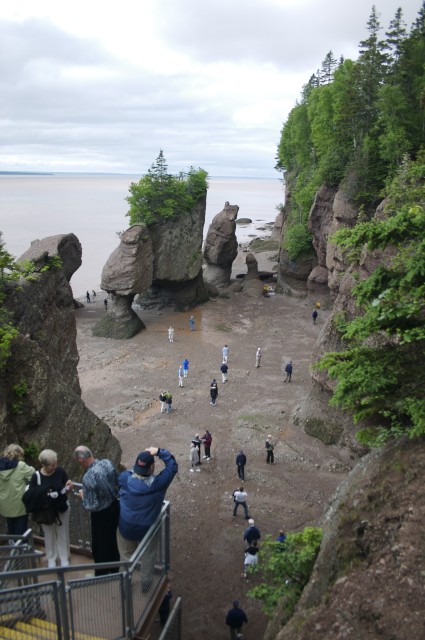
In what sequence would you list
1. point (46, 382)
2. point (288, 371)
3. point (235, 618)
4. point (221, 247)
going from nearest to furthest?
point (235, 618) < point (46, 382) < point (288, 371) < point (221, 247)

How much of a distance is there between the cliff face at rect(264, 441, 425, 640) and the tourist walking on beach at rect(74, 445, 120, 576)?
8.64 feet

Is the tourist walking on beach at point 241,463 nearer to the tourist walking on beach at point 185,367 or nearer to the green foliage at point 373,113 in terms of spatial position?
the tourist walking on beach at point 185,367

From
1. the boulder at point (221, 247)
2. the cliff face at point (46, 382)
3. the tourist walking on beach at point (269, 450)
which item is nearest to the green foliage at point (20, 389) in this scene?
the cliff face at point (46, 382)

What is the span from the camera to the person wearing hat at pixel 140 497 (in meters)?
6.68

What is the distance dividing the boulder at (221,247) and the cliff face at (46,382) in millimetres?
30241

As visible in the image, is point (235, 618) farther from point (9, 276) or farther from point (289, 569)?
point (9, 276)

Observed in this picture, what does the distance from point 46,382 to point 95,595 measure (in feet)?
20.2

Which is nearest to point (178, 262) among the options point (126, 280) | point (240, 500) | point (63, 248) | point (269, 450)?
point (126, 280)

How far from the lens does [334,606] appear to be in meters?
6.01

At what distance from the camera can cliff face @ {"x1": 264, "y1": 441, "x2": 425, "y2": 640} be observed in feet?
18.3

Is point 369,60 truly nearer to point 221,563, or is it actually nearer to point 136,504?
point 221,563

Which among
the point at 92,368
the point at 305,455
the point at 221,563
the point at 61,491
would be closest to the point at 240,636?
the point at 221,563

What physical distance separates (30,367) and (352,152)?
30964 millimetres

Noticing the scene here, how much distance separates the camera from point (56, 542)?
684cm
